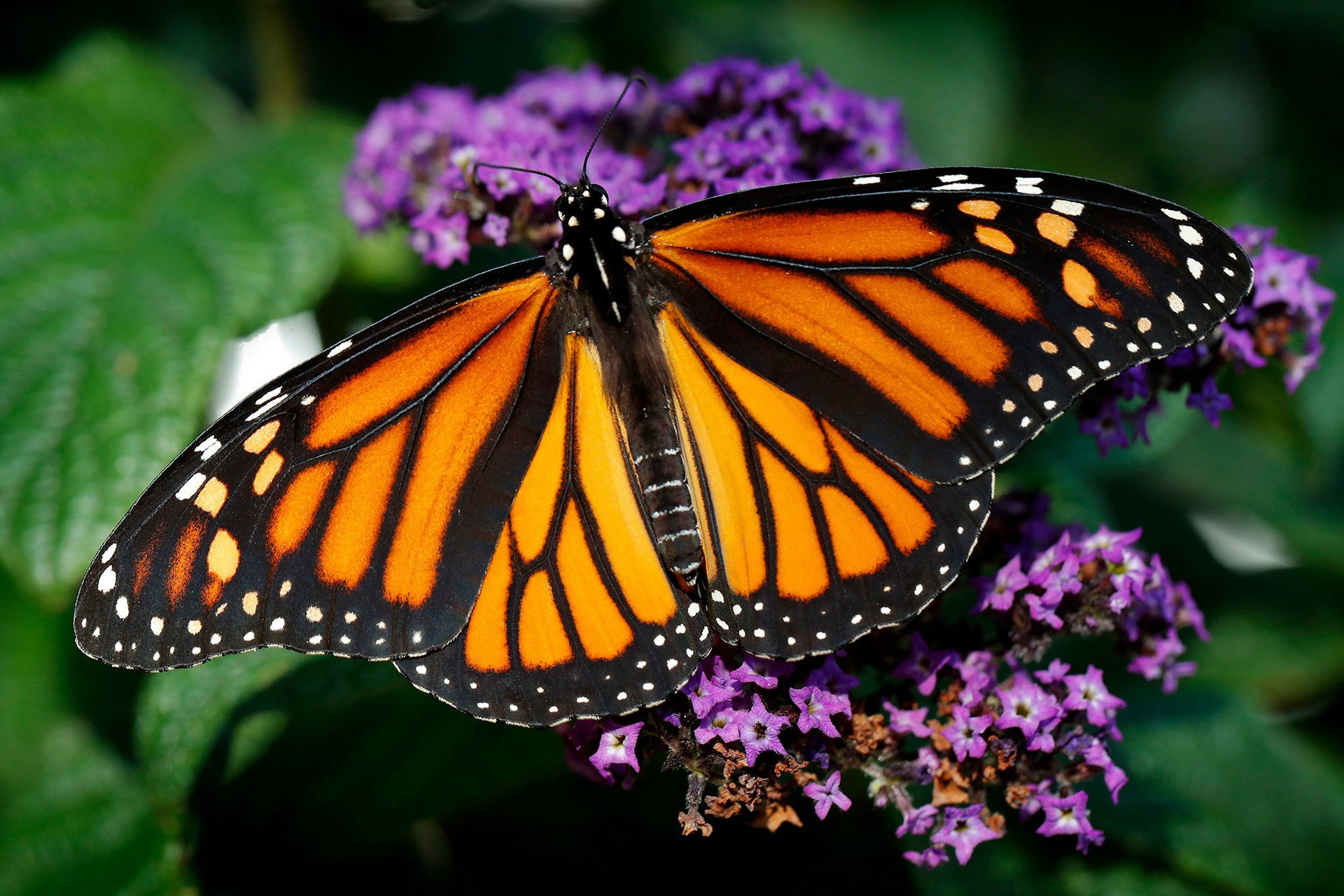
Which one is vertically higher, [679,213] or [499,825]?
[679,213]

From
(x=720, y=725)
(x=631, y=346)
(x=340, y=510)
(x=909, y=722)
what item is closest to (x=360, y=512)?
(x=340, y=510)

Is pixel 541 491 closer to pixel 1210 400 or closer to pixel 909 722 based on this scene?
pixel 909 722

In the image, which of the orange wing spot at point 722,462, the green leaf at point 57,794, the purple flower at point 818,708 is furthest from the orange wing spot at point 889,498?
the green leaf at point 57,794

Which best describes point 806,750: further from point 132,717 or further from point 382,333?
point 132,717

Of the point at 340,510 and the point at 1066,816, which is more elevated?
the point at 340,510

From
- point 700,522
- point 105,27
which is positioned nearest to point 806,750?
point 700,522

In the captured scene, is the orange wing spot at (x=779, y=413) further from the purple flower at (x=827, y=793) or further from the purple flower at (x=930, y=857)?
the purple flower at (x=930, y=857)
